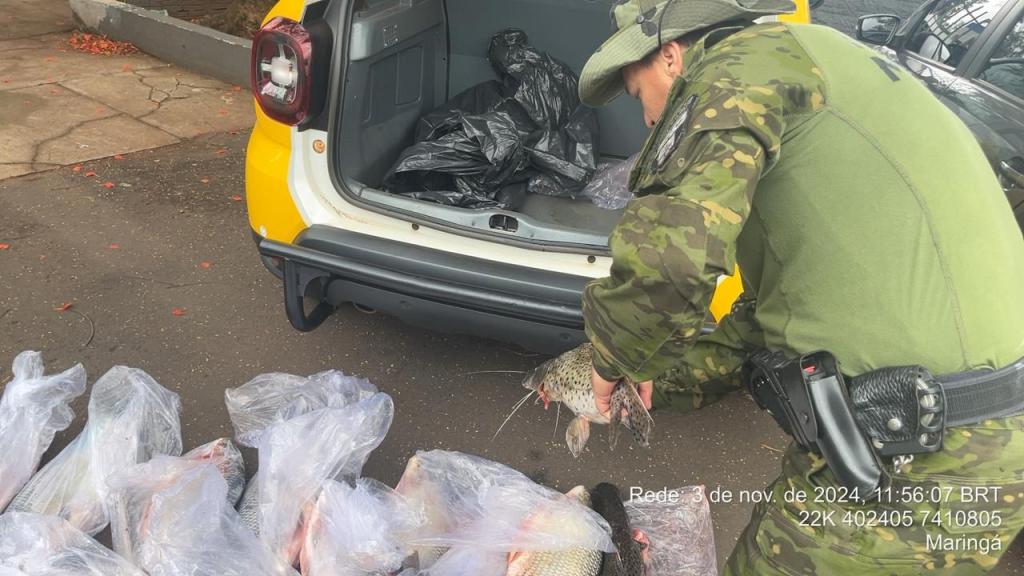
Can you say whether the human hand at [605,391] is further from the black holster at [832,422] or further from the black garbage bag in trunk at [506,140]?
the black garbage bag in trunk at [506,140]

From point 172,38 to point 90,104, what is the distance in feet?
4.62

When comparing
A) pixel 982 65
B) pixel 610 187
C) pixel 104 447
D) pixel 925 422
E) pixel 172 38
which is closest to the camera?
pixel 925 422

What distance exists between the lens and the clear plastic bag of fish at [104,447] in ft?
7.29

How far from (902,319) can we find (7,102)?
6098mm

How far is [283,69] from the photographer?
8.48ft

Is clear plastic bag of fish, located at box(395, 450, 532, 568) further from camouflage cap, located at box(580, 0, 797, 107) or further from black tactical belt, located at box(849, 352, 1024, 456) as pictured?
camouflage cap, located at box(580, 0, 797, 107)

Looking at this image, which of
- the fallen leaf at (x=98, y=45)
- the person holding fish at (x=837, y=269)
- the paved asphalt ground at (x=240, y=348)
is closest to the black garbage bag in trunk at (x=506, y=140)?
the paved asphalt ground at (x=240, y=348)

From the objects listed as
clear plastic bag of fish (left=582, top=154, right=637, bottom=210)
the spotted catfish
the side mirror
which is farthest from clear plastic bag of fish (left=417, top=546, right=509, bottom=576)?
the side mirror

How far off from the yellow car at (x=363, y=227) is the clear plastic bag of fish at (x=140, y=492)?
60 cm

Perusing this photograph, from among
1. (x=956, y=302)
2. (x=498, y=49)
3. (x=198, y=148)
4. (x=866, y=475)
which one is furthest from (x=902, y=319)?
(x=198, y=148)

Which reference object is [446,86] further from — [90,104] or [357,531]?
[90,104]

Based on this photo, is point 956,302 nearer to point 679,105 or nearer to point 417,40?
point 679,105

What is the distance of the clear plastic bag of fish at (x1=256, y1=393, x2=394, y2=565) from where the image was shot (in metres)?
2.14

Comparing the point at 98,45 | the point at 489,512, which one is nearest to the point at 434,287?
the point at 489,512
